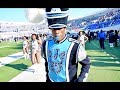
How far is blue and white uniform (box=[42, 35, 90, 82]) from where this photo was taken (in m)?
3.91

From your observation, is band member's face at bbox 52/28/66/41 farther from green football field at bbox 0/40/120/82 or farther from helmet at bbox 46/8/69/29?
green football field at bbox 0/40/120/82

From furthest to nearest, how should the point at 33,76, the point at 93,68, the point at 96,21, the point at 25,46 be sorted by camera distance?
A: the point at 25,46 → the point at 93,68 → the point at 96,21 → the point at 33,76

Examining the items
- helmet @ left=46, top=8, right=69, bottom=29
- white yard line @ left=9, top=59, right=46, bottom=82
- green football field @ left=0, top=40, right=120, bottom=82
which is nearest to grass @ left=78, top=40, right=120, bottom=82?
green football field @ left=0, top=40, right=120, bottom=82

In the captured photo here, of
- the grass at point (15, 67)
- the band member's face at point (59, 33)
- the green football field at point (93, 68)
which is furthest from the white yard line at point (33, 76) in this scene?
the band member's face at point (59, 33)

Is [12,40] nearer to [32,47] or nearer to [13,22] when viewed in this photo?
[13,22]

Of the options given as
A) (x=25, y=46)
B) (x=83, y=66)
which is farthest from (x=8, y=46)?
(x=83, y=66)

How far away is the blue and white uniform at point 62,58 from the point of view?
3910 millimetres

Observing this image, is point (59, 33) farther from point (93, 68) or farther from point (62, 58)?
point (93, 68)

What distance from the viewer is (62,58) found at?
4.00 m

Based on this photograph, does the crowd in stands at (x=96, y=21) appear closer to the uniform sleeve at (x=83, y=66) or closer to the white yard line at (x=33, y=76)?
the white yard line at (x=33, y=76)
